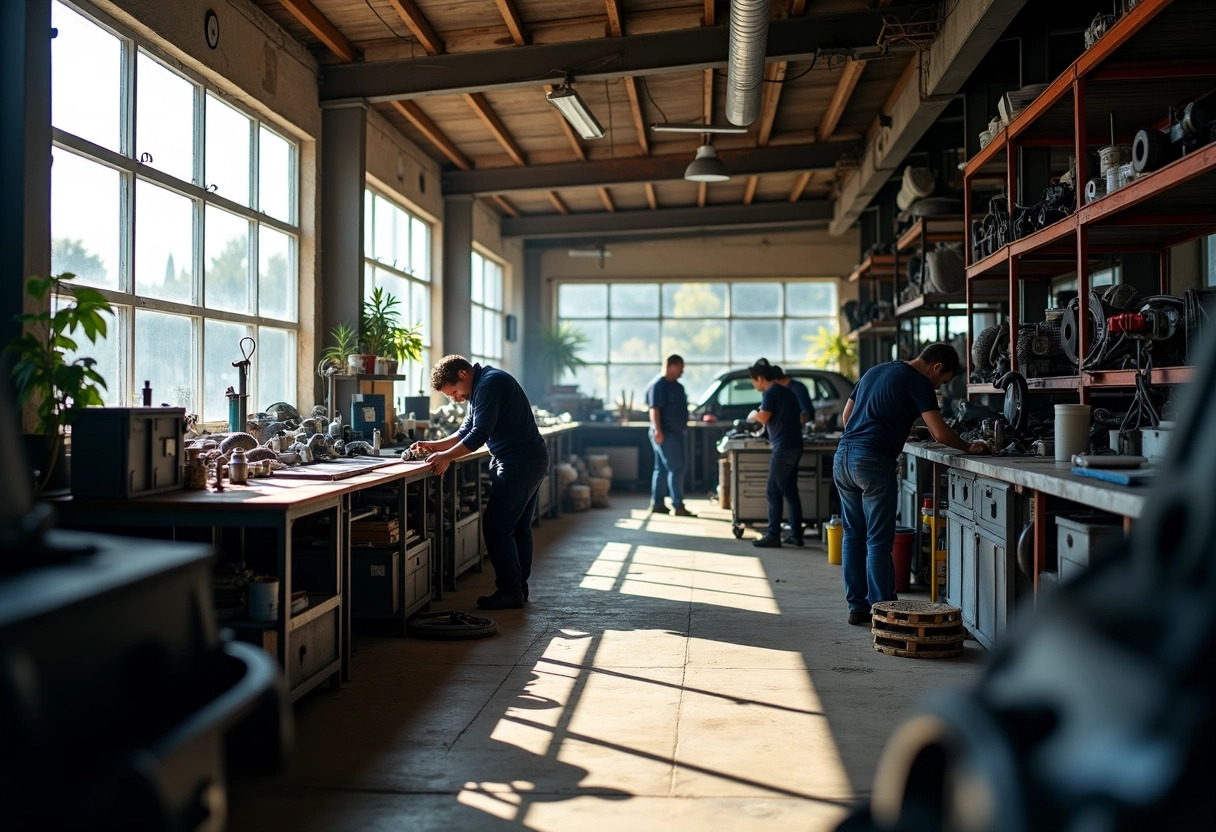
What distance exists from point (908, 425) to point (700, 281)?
10925 millimetres

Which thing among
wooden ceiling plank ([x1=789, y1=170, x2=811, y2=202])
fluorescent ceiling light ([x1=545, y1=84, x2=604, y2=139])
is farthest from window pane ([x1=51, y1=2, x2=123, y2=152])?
wooden ceiling plank ([x1=789, y1=170, x2=811, y2=202])

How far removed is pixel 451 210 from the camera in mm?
12133

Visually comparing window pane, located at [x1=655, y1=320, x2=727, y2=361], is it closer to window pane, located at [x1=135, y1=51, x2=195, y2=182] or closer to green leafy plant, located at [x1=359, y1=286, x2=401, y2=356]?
green leafy plant, located at [x1=359, y1=286, x2=401, y2=356]

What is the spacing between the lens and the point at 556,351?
15.9m

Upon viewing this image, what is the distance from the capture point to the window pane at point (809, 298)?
16.3m

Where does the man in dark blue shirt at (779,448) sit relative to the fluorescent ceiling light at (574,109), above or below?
below

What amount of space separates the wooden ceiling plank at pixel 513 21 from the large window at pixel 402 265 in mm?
2118

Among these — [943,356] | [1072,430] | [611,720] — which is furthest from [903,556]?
[611,720]

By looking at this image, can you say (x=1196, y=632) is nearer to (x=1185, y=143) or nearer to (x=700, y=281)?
(x=1185, y=143)

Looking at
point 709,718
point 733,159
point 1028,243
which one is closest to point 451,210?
point 733,159

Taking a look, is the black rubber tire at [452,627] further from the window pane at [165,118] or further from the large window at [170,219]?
the window pane at [165,118]

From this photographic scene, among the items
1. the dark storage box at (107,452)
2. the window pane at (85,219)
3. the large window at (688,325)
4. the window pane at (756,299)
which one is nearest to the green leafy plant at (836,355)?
the large window at (688,325)

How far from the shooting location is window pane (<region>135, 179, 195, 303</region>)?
5832 millimetres

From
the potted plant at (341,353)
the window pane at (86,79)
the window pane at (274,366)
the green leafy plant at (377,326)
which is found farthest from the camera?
the green leafy plant at (377,326)
